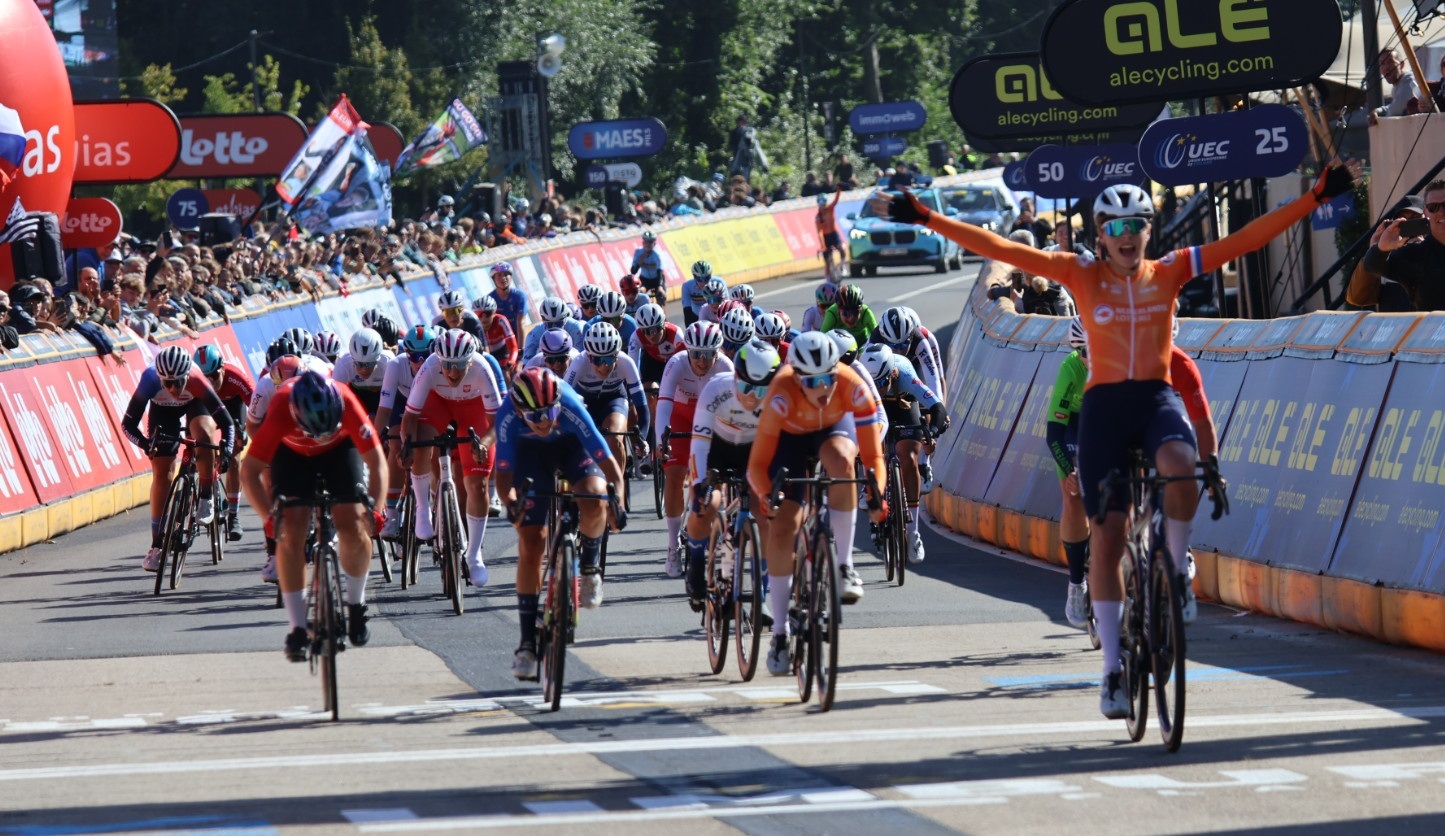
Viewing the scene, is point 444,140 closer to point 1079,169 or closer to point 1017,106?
point 1017,106

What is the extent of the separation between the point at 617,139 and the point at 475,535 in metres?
42.7

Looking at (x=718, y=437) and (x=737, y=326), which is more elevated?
(x=737, y=326)

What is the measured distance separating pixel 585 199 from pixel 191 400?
54182mm

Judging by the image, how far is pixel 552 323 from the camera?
819 inches

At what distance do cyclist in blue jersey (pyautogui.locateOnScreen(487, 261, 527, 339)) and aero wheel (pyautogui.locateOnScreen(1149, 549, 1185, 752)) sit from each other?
16174 millimetres

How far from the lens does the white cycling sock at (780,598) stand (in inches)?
Result: 441

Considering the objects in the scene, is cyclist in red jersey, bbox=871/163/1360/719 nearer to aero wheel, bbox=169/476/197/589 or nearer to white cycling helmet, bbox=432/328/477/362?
white cycling helmet, bbox=432/328/477/362

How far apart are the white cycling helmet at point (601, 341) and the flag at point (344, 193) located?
15632 mm

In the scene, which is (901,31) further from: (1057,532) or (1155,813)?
(1155,813)

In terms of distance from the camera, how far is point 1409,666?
11125 mm

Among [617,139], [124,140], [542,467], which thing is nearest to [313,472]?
[542,467]

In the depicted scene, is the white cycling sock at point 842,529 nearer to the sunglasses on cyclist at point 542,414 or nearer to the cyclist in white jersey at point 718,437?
the cyclist in white jersey at point 718,437

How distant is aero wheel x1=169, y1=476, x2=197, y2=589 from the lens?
16688 millimetres

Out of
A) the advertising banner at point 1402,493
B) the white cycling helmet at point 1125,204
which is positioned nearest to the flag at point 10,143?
the advertising banner at point 1402,493
